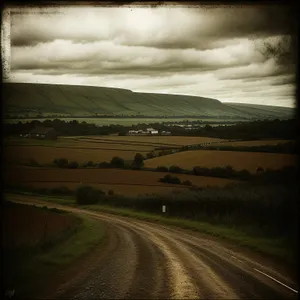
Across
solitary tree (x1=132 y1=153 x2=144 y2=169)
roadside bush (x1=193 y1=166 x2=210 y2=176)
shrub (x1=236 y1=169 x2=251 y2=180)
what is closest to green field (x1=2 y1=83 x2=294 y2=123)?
solitary tree (x1=132 y1=153 x2=144 y2=169)

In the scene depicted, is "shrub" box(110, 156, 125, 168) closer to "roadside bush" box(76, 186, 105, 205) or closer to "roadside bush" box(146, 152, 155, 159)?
"roadside bush" box(146, 152, 155, 159)

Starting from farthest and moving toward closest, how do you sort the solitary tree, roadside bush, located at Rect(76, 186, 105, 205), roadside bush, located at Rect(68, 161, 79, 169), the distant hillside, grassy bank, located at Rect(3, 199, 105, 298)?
roadside bush, located at Rect(76, 186, 105, 205) → the solitary tree → roadside bush, located at Rect(68, 161, 79, 169) → the distant hillside → grassy bank, located at Rect(3, 199, 105, 298)

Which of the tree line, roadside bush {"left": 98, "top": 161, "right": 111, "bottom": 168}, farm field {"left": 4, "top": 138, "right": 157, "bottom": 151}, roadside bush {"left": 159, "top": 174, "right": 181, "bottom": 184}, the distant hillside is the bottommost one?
roadside bush {"left": 159, "top": 174, "right": 181, "bottom": 184}

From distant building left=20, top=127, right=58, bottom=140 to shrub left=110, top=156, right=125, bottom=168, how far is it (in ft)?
13.5

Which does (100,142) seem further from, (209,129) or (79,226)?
(79,226)

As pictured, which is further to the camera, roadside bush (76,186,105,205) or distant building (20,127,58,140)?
roadside bush (76,186,105,205)

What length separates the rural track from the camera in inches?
342

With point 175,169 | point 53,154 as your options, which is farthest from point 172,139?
point 53,154

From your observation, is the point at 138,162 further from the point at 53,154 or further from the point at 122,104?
the point at 53,154

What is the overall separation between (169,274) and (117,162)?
6.80 m

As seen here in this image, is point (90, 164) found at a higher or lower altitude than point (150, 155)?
lower

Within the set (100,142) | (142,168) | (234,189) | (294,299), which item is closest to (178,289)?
(294,299)

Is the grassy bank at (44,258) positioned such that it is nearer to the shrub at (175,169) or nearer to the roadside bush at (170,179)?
the roadside bush at (170,179)

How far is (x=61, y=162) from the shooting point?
13.9 metres
